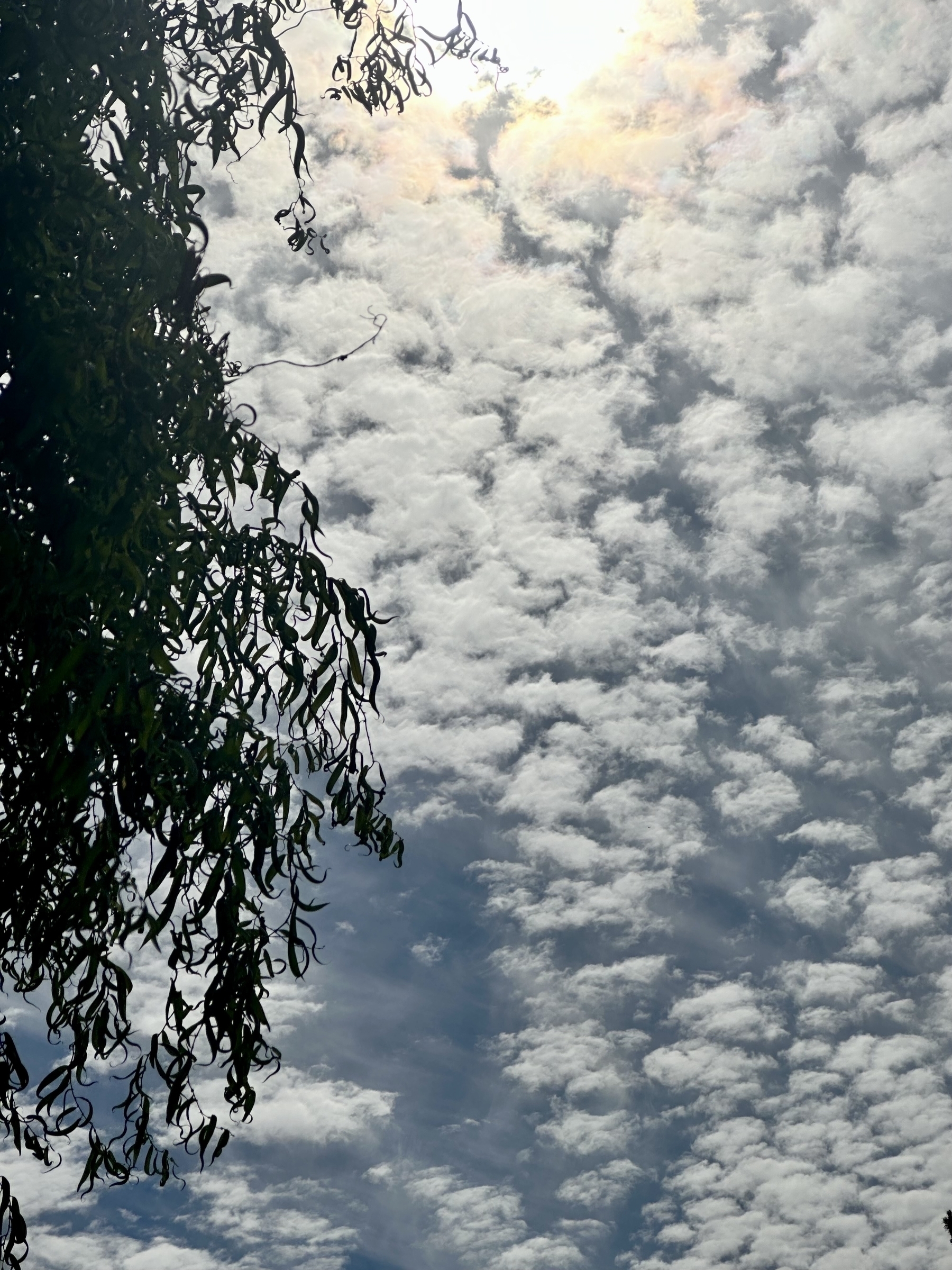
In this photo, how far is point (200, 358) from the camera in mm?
4145

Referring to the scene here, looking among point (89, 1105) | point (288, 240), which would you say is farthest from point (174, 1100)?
point (288, 240)

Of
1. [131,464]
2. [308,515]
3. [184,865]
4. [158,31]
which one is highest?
[158,31]

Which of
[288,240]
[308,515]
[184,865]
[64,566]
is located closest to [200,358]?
[308,515]

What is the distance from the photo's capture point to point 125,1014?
393cm

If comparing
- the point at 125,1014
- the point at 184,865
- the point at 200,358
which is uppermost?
the point at 200,358

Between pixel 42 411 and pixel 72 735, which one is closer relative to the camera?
pixel 72 735

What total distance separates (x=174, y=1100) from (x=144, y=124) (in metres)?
3.22

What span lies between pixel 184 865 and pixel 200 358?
1724 millimetres

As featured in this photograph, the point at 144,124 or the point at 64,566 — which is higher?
the point at 144,124

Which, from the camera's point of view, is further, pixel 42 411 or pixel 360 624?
pixel 360 624

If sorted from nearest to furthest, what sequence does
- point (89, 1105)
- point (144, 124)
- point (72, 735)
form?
point (72, 735), point (89, 1105), point (144, 124)

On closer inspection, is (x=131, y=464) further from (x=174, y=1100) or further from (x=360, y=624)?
(x=174, y=1100)

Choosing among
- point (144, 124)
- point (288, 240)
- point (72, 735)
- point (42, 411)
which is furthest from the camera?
point (288, 240)

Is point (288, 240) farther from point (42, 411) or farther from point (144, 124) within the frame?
point (42, 411)
